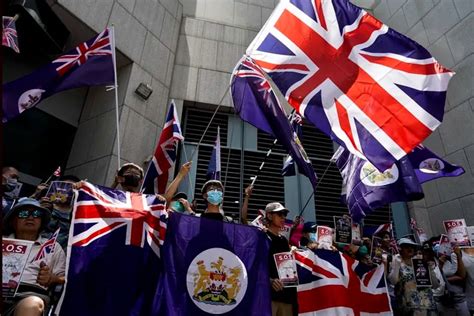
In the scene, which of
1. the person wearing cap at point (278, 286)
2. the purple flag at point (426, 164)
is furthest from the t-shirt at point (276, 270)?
the purple flag at point (426, 164)

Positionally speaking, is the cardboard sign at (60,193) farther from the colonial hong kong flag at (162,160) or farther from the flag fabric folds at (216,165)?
the flag fabric folds at (216,165)

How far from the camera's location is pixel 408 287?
5.52 m

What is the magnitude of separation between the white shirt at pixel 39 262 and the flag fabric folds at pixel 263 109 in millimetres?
3134

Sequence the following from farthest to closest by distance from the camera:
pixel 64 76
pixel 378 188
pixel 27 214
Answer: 1. pixel 378 188
2. pixel 64 76
3. pixel 27 214

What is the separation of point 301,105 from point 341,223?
1831mm

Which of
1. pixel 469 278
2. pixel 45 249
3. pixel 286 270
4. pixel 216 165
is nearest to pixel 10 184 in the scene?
pixel 45 249

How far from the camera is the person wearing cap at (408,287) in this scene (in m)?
5.29

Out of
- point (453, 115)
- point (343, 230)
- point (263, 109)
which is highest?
point (453, 115)

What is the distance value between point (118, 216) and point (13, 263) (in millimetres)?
1203

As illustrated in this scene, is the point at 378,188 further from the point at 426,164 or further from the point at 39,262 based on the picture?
the point at 39,262

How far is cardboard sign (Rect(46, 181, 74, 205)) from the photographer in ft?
15.1

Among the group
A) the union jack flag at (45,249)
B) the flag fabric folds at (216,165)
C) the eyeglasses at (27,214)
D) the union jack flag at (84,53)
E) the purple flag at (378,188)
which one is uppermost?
the union jack flag at (84,53)

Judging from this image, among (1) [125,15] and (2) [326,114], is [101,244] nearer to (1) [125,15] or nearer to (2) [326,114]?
(2) [326,114]

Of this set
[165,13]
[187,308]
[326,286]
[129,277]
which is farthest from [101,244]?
[165,13]
